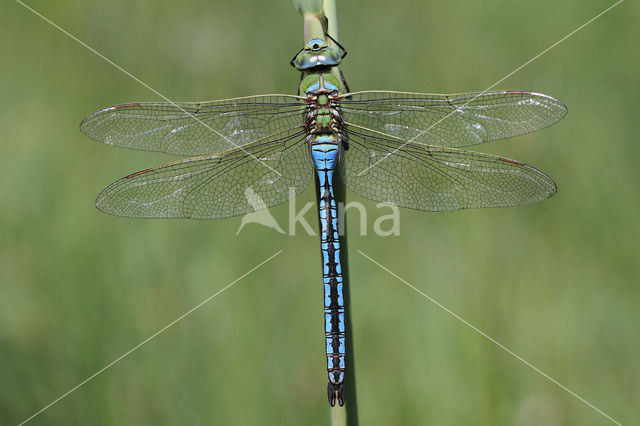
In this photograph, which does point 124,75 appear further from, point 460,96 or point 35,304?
point 460,96

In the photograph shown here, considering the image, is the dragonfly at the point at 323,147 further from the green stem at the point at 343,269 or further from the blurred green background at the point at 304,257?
the blurred green background at the point at 304,257

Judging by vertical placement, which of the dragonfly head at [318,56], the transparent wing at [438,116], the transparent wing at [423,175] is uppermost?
the dragonfly head at [318,56]

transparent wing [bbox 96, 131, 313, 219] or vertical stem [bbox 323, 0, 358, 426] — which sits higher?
transparent wing [bbox 96, 131, 313, 219]

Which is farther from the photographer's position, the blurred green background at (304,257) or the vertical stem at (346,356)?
the blurred green background at (304,257)

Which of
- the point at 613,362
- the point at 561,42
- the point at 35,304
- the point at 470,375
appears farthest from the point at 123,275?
the point at 561,42

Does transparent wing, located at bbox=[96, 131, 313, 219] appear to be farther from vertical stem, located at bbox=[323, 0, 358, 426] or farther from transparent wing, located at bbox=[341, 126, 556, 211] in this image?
vertical stem, located at bbox=[323, 0, 358, 426]

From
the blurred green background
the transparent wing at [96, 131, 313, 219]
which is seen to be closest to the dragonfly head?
the transparent wing at [96, 131, 313, 219]

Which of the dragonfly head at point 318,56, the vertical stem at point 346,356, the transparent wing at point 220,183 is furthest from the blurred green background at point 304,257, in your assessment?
the dragonfly head at point 318,56
